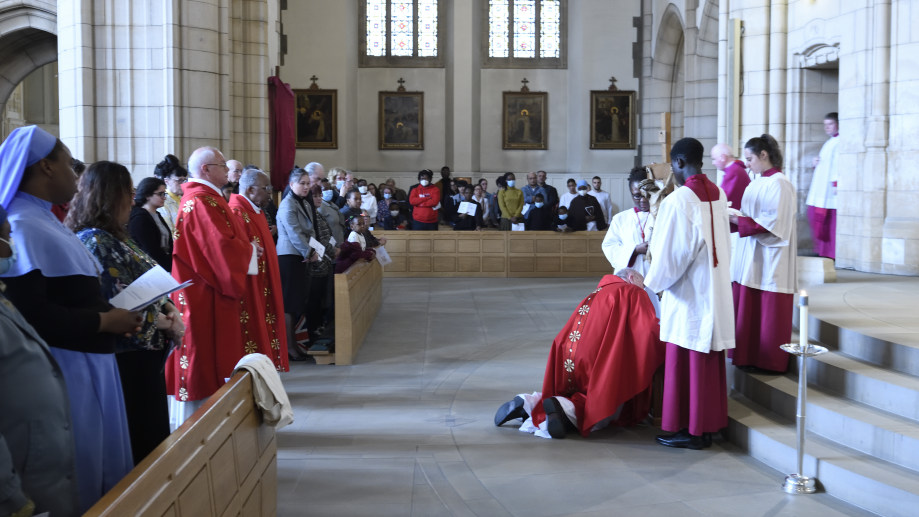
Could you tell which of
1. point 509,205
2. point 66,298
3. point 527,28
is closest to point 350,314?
point 66,298

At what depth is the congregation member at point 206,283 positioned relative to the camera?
4727mm

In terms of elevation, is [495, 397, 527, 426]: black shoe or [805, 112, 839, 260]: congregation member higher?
[805, 112, 839, 260]: congregation member

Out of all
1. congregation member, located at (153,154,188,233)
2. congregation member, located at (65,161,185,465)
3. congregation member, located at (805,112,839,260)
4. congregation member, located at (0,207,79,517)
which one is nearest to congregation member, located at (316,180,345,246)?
congregation member, located at (153,154,188,233)

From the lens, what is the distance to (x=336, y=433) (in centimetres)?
540

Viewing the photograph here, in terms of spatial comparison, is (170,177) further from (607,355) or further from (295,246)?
(607,355)

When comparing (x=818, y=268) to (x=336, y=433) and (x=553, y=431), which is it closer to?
(x=553, y=431)

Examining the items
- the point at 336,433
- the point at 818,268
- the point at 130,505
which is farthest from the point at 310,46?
the point at 130,505

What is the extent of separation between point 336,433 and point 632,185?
9.37ft

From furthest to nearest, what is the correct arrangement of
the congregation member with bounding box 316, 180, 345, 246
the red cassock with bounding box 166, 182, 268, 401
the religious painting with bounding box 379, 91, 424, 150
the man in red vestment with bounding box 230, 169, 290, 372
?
1. the religious painting with bounding box 379, 91, 424, 150
2. the congregation member with bounding box 316, 180, 345, 246
3. the man in red vestment with bounding box 230, 169, 290, 372
4. the red cassock with bounding box 166, 182, 268, 401

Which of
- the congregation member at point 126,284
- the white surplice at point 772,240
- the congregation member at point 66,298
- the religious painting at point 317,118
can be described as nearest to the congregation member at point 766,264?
the white surplice at point 772,240

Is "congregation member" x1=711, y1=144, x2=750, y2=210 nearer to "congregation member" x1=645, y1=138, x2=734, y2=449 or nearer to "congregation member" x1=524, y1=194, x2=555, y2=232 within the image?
"congregation member" x1=645, y1=138, x2=734, y2=449

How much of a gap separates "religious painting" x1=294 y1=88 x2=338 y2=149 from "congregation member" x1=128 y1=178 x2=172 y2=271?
14669mm

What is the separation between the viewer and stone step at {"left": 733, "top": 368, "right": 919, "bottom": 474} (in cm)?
425

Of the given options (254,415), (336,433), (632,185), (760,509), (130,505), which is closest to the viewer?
(130,505)
